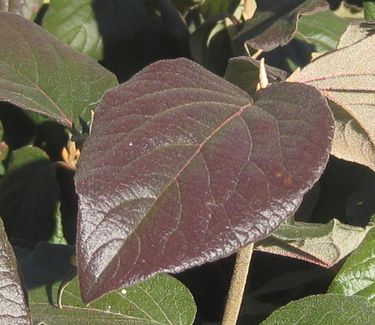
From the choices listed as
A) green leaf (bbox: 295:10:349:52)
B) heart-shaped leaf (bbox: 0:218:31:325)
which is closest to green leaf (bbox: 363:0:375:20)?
green leaf (bbox: 295:10:349:52)

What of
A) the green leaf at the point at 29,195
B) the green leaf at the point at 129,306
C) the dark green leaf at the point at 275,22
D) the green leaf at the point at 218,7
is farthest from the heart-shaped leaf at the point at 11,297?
the green leaf at the point at 218,7

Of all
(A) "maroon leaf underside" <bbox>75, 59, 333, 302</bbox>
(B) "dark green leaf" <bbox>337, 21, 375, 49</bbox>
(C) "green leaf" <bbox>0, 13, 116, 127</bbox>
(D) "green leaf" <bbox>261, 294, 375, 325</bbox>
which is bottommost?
(D) "green leaf" <bbox>261, 294, 375, 325</bbox>

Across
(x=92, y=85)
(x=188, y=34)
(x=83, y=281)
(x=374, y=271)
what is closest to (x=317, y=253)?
(x=374, y=271)

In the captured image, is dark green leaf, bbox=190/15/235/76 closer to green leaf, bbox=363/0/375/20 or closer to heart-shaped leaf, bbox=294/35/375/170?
green leaf, bbox=363/0/375/20

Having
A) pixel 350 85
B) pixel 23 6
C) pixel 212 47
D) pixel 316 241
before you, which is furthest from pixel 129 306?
pixel 23 6

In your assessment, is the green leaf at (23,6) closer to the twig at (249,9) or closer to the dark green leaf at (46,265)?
the twig at (249,9)

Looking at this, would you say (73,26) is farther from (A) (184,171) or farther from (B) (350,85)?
(A) (184,171)
